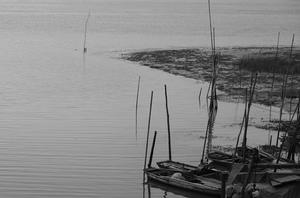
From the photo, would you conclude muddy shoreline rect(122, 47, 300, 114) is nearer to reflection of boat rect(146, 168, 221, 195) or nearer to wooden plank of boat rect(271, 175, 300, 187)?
reflection of boat rect(146, 168, 221, 195)

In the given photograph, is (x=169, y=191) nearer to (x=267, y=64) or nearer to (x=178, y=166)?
(x=178, y=166)

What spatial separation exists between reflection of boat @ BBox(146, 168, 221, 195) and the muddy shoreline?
1060 centimetres

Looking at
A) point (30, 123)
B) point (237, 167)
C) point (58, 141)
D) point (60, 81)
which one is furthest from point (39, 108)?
point (237, 167)

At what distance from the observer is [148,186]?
61.6 feet

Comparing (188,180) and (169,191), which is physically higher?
(188,180)

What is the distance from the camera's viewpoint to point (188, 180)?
17.8 metres

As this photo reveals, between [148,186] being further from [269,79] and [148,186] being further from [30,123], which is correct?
[269,79]

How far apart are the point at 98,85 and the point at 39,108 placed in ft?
25.5

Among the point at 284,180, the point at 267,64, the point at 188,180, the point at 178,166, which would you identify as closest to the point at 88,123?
the point at 178,166

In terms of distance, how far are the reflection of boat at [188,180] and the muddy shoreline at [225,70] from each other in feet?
34.8

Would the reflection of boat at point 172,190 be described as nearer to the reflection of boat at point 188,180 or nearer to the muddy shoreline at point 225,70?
the reflection of boat at point 188,180

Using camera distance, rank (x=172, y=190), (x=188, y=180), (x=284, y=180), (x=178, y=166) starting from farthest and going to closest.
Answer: (x=178, y=166), (x=172, y=190), (x=188, y=180), (x=284, y=180)

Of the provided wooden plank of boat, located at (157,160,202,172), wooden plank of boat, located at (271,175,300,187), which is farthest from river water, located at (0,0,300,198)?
wooden plank of boat, located at (271,175,300,187)

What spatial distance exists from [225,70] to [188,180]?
882 inches
